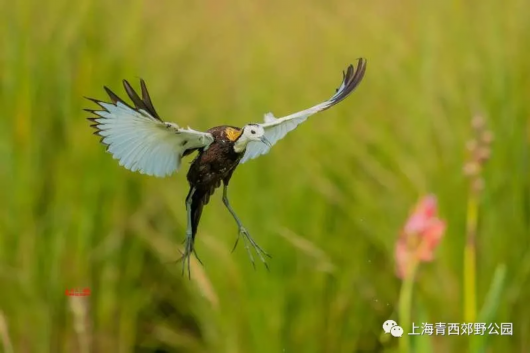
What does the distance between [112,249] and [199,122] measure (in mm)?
168

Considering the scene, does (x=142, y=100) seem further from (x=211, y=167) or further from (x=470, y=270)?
(x=470, y=270)

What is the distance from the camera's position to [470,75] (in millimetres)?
682

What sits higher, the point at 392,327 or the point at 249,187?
the point at 249,187

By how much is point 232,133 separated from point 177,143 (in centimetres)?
2

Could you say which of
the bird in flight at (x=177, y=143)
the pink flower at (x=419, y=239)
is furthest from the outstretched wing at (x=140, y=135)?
the pink flower at (x=419, y=239)

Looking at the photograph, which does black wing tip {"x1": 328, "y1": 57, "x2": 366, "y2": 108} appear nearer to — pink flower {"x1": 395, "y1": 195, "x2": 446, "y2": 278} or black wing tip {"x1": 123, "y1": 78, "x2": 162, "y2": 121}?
black wing tip {"x1": 123, "y1": 78, "x2": 162, "y2": 121}

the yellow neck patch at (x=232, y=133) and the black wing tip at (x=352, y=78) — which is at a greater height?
the black wing tip at (x=352, y=78)

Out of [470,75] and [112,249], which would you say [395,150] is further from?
[112,249]

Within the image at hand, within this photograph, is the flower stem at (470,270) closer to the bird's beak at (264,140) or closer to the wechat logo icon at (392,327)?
the wechat logo icon at (392,327)

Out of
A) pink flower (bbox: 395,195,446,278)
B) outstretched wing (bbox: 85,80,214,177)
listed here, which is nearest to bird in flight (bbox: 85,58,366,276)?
outstretched wing (bbox: 85,80,214,177)

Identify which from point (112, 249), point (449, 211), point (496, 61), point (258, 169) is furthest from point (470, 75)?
point (112, 249)

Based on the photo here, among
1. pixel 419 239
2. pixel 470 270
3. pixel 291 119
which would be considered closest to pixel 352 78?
pixel 291 119

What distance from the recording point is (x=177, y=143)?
0.79ft

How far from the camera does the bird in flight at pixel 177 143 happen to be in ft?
0.72
